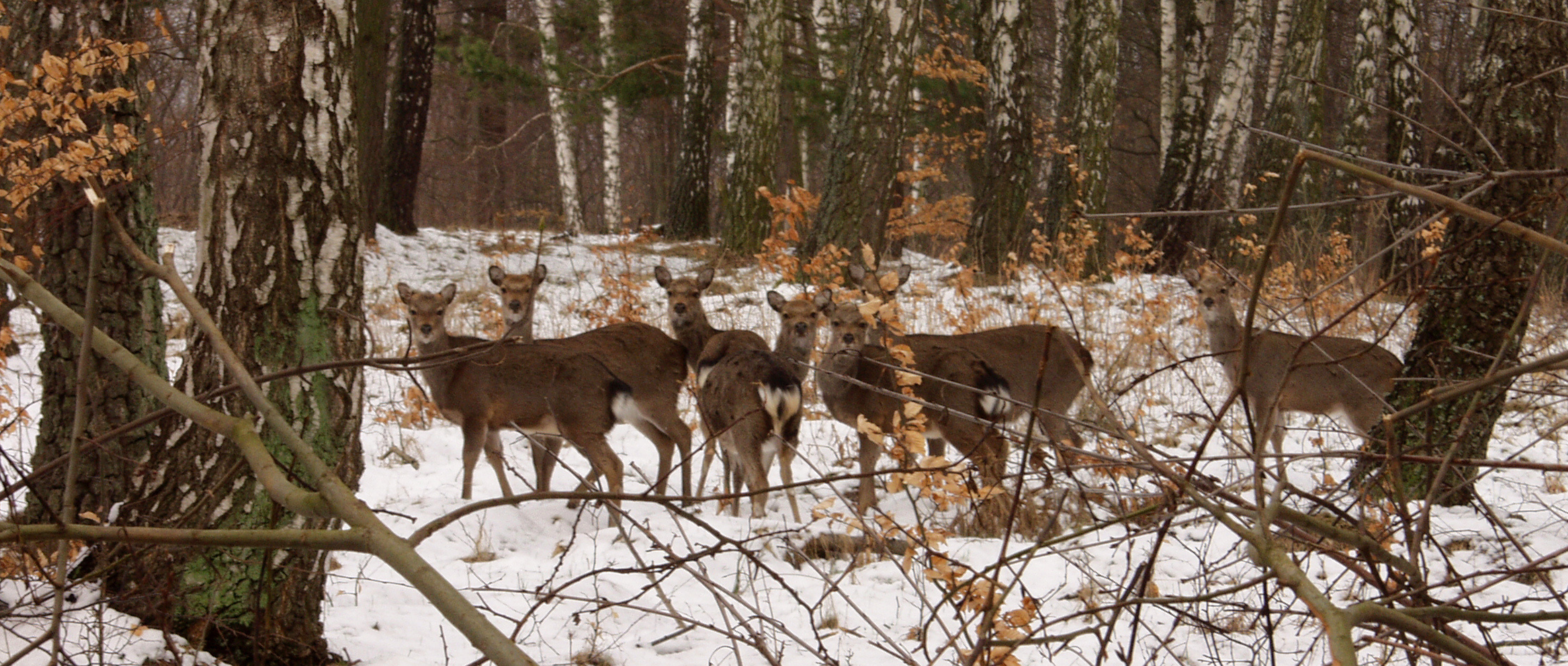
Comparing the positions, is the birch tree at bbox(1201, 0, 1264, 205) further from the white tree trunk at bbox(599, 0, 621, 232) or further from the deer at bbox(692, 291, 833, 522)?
the deer at bbox(692, 291, 833, 522)

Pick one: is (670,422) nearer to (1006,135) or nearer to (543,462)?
(543,462)

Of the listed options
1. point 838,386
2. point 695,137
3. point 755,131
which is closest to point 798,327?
point 838,386

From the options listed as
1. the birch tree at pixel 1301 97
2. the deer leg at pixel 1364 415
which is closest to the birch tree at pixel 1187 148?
the birch tree at pixel 1301 97

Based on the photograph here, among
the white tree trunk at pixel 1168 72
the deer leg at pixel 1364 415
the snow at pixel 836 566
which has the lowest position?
the snow at pixel 836 566

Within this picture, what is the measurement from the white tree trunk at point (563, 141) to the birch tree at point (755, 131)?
446 cm

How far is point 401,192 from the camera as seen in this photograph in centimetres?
1452

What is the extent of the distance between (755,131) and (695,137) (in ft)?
11.8

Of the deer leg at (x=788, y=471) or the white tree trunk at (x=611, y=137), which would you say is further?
the white tree trunk at (x=611, y=137)

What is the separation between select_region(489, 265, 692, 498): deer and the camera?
716cm

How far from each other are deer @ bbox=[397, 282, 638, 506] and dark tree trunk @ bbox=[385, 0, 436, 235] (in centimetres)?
816

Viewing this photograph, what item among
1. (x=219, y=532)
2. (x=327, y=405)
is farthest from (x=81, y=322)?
(x=327, y=405)

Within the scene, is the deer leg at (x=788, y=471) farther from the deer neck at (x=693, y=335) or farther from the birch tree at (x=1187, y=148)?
the birch tree at (x=1187, y=148)

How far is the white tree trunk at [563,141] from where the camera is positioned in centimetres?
1773

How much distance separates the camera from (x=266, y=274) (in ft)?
11.7
